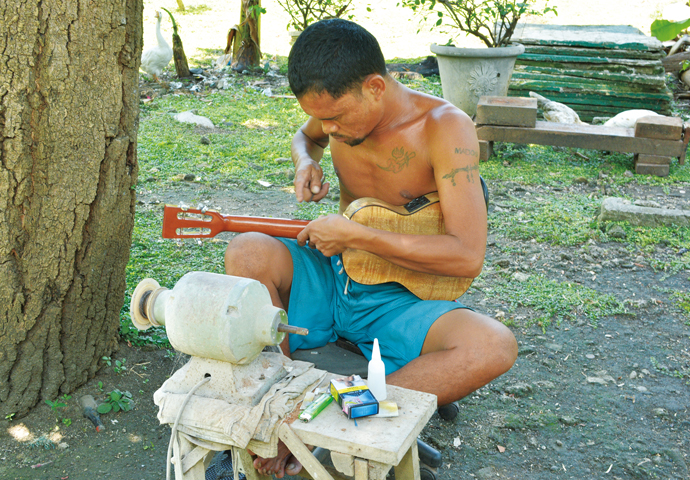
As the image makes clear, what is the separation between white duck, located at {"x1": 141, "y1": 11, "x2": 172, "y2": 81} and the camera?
859 cm

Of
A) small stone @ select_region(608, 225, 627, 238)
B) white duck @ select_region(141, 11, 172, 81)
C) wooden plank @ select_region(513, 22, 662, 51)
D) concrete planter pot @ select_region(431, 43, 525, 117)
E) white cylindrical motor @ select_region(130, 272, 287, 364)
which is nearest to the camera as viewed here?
white cylindrical motor @ select_region(130, 272, 287, 364)

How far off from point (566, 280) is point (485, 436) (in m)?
1.66

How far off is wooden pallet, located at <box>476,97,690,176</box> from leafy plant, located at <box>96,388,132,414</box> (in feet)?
14.8

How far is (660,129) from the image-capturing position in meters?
5.79

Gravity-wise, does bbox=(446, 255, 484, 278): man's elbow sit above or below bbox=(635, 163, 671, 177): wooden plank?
above

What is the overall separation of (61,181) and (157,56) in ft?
22.8

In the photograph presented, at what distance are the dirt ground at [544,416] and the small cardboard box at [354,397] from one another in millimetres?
904

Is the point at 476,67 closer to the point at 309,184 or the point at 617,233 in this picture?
the point at 617,233

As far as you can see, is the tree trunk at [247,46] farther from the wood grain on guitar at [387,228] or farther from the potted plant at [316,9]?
the wood grain on guitar at [387,228]

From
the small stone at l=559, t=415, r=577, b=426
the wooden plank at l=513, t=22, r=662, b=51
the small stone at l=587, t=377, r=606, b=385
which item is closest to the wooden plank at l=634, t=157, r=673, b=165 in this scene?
the wooden plank at l=513, t=22, r=662, b=51

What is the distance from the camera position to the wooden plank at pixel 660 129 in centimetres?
577

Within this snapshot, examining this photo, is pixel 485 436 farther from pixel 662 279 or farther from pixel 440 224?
pixel 662 279

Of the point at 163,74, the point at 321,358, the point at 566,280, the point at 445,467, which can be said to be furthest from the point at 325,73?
the point at 163,74

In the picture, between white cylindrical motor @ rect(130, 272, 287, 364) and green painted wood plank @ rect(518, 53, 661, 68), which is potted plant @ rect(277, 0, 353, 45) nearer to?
green painted wood plank @ rect(518, 53, 661, 68)
